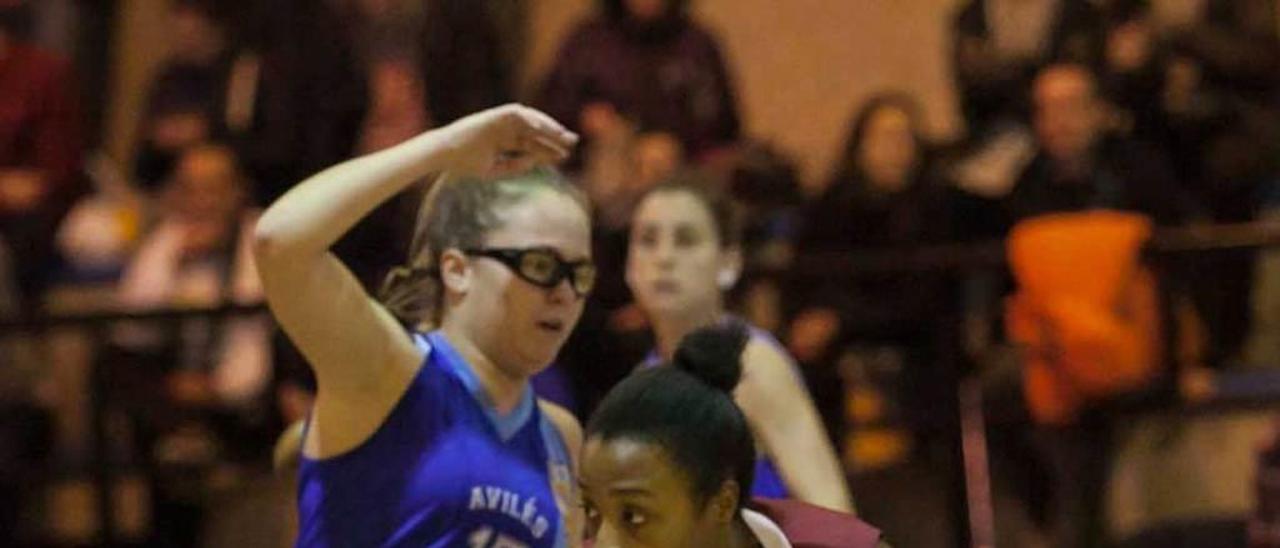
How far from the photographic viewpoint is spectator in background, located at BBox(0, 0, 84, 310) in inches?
315

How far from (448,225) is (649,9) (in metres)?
4.07

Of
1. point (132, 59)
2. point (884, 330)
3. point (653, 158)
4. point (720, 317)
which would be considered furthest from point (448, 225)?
point (132, 59)

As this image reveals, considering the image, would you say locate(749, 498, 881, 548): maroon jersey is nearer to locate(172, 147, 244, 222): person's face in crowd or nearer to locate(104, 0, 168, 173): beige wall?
locate(172, 147, 244, 222): person's face in crowd

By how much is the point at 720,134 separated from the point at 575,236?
400 centimetres

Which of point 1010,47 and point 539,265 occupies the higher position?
point 539,265

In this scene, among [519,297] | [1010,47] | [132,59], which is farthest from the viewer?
[132,59]

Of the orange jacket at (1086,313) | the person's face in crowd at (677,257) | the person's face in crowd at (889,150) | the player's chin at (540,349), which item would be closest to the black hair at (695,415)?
the player's chin at (540,349)

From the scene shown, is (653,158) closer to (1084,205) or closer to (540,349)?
(1084,205)

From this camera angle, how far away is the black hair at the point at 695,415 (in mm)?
2854

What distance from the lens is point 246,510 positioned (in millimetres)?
7047

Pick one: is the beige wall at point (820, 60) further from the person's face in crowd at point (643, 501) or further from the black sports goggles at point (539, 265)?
the person's face in crowd at point (643, 501)

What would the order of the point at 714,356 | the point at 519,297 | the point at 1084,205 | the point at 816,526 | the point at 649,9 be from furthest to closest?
1. the point at 649,9
2. the point at 1084,205
3. the point at 519,297
4. the point at 816,526
5. the point at 714,356

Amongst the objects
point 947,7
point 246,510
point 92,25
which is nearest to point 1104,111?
point 947,7

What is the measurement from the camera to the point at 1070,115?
673 cm
